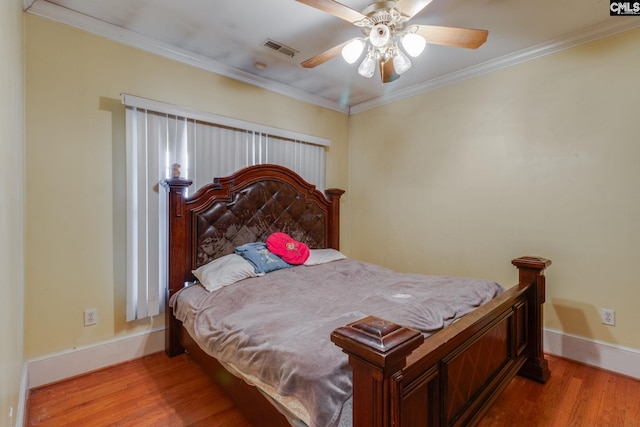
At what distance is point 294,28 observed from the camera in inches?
93.7

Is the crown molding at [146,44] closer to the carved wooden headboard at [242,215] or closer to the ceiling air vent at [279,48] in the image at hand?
the ceiling air vent at [279,48]

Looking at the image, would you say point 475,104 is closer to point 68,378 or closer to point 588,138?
point 588,138

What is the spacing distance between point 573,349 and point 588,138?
1714mm

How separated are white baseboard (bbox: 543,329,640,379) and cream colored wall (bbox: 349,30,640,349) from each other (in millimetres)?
58

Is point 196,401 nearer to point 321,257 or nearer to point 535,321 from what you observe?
point 321,257

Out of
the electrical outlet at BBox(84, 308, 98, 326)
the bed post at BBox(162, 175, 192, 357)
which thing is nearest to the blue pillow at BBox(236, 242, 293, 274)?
the bed post at BBox(162, 175, 192, 357)

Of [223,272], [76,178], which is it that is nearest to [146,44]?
[76,178]

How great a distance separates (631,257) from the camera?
2.25m

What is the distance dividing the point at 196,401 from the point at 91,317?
1091mm

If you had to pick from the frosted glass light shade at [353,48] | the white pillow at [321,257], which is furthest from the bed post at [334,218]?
the frosted glass light shade at [353,48]

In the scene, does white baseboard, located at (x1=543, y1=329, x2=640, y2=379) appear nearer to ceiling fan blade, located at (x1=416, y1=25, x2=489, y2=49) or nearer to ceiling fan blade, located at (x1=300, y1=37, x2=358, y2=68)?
ceiling fan blade, located at (x1=416, y1=25, x2=489, y2=49)

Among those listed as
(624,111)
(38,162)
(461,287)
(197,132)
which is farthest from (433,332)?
(38,162)

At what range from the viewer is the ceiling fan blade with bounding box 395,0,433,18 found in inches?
63.3

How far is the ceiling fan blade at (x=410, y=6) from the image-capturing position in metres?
1.61
